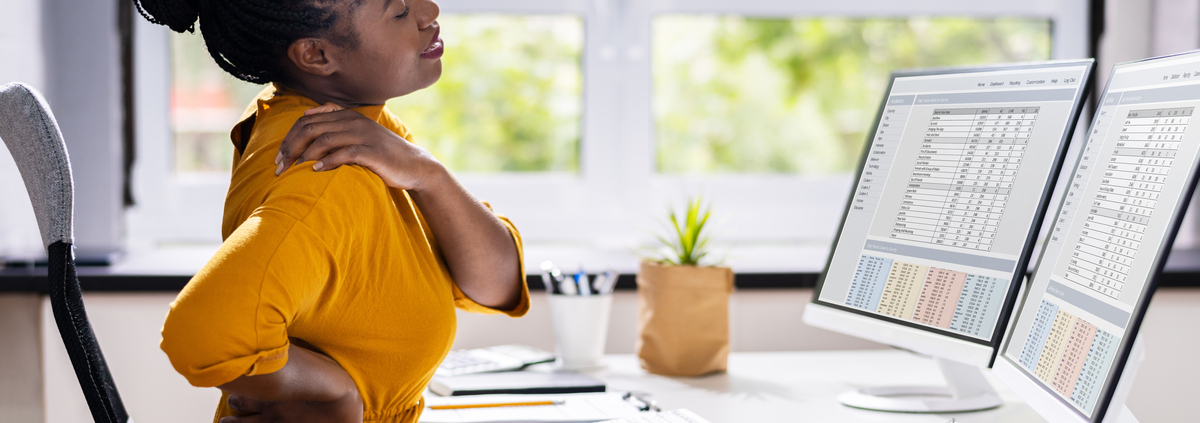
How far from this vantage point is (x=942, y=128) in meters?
1.15

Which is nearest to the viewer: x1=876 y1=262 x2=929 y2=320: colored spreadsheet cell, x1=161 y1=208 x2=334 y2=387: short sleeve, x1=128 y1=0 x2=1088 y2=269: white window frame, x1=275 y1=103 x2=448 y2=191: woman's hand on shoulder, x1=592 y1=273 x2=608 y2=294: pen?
x1=161 y1=208 x2=334 y2=387: short sleeve

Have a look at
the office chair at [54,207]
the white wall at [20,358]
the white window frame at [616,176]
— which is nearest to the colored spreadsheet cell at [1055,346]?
the office chair at [54,207]

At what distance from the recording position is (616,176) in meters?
1.96

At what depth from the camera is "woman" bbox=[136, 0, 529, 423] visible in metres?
0.64

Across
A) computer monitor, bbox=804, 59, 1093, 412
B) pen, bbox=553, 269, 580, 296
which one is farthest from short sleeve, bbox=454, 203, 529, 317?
computer monitor, bbox=804, 59, 1093, 412

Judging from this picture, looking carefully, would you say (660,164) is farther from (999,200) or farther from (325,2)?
(325,2)

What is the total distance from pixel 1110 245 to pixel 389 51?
0.77 m

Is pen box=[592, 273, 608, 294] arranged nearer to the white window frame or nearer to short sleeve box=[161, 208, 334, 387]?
the white window frame

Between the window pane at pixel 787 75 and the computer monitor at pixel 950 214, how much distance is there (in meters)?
0.78

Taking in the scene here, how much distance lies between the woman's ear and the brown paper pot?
717 millimetres

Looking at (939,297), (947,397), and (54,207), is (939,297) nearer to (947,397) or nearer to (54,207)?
(947,397)

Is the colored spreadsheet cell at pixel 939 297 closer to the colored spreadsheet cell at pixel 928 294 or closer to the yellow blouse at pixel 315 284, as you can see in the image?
the colored spreadsheet cell at pixel 928 294

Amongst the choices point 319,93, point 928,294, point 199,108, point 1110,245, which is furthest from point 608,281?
point 199,108

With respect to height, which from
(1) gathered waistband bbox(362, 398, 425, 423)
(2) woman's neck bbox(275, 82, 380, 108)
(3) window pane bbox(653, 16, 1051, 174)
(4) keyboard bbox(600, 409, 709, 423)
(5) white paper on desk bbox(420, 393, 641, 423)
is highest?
(3) window pane bbox(653, 16, 1051, 174)
